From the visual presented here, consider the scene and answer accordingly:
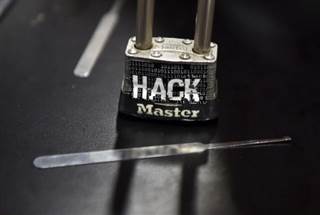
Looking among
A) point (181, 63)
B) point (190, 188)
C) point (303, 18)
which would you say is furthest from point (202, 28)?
point (303, 18)

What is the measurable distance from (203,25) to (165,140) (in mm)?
149

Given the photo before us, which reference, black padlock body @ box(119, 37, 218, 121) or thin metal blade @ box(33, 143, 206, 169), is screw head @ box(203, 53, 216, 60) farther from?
thin metal blade @ box(33, 143, 206, 169)

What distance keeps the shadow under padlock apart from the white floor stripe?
12 cm

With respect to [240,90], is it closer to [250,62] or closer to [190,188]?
[250,62]

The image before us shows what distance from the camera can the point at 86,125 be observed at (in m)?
0.77

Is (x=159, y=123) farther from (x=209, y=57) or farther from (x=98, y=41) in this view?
(x=98, y=41)

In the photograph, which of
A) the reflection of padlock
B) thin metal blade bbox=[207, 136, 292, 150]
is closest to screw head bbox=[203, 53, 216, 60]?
the reflection of padlock

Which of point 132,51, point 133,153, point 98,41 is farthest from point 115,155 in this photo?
point 98,41

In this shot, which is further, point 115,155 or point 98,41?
point 98,41

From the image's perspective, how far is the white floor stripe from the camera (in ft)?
2.83

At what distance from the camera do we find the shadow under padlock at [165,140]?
0.68m

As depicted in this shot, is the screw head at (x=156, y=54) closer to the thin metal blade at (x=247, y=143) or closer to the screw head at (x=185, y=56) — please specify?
the screw head at (x=185, y=56)

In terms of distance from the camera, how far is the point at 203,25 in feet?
2.36

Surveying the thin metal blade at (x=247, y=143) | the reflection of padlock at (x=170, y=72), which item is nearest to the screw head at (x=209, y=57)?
the reflection of padlock at (x=170, y=72)
